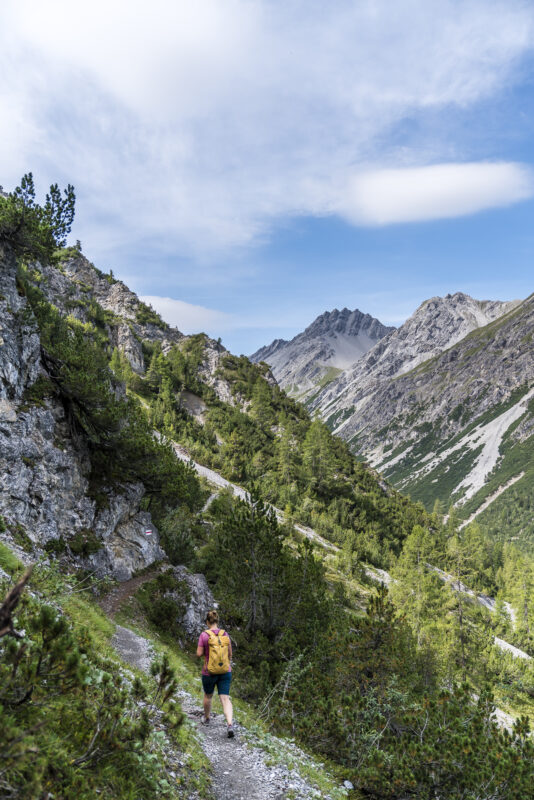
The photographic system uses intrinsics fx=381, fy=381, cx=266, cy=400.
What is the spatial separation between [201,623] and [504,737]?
14.5m

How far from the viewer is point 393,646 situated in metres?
13.8

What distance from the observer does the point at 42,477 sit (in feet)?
64.6

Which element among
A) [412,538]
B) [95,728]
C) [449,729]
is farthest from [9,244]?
[412,538]

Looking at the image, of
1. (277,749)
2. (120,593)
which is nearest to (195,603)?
(120,593)

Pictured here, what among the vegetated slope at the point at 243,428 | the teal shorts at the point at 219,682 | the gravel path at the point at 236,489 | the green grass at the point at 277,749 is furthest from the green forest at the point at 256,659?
the vegetated slope at the point at 243,428

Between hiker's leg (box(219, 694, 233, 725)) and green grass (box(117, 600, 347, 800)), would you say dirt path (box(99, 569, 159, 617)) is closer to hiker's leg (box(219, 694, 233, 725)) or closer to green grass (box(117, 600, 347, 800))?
green grass (box(117, 600, 347, 800))

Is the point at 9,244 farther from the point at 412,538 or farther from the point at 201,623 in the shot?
the point at 412,538

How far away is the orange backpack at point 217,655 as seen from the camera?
26.6ft

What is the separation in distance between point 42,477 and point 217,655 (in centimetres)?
1571

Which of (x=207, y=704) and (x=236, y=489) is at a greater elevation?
(x=207, y=704)

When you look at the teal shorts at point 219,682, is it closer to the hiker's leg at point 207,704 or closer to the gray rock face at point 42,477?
the hiker's leg at point 207,704

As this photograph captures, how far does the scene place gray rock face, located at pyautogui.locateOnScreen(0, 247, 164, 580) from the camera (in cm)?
1792

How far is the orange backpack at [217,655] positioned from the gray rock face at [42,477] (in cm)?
1094

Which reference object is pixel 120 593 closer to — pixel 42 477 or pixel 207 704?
pixel 42 477
